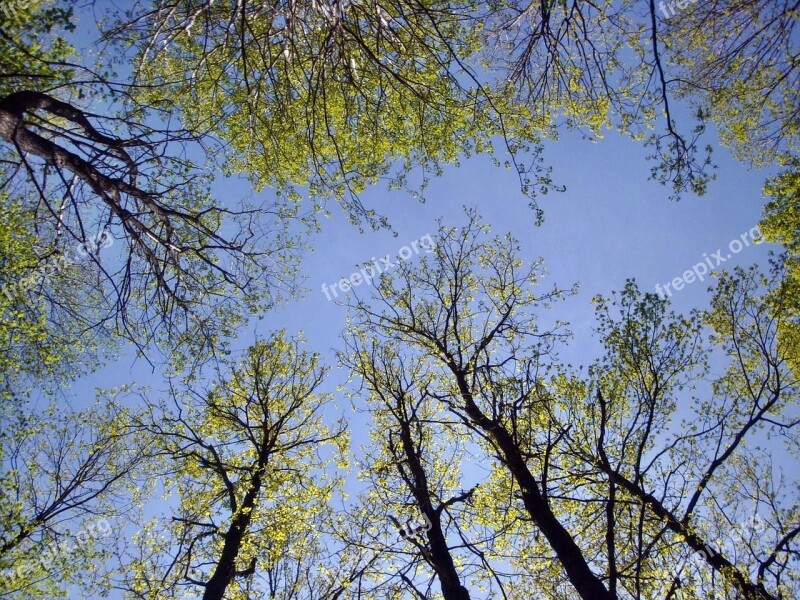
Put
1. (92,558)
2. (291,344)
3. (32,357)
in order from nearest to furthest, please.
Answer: (32,357), (92,558), (291,344)

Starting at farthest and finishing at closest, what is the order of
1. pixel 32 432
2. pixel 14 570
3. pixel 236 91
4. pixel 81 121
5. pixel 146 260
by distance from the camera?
pixel 32 432
pixel 14 570
pixel 236 91
pixel 146 260
pixel 81 121

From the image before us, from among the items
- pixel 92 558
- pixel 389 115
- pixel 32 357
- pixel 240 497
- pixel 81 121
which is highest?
pixel 389 115

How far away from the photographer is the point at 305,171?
905cm

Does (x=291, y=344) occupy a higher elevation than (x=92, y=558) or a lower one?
higher

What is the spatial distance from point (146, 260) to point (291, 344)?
6.60 m

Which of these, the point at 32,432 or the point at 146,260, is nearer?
the point at 146,260

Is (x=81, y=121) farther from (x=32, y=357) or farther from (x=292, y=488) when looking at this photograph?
(x=292, y=488)

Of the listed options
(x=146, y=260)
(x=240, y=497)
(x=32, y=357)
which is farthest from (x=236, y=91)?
(x=240, y=497)

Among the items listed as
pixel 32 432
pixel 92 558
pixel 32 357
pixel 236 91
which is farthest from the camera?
pixel 92 558

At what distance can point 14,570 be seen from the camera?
8.94 m

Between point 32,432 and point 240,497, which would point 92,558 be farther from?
point 240,497

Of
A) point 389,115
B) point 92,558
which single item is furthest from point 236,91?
point 92,558

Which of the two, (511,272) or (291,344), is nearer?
(511,272)

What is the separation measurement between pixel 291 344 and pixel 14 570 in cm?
A: 769
